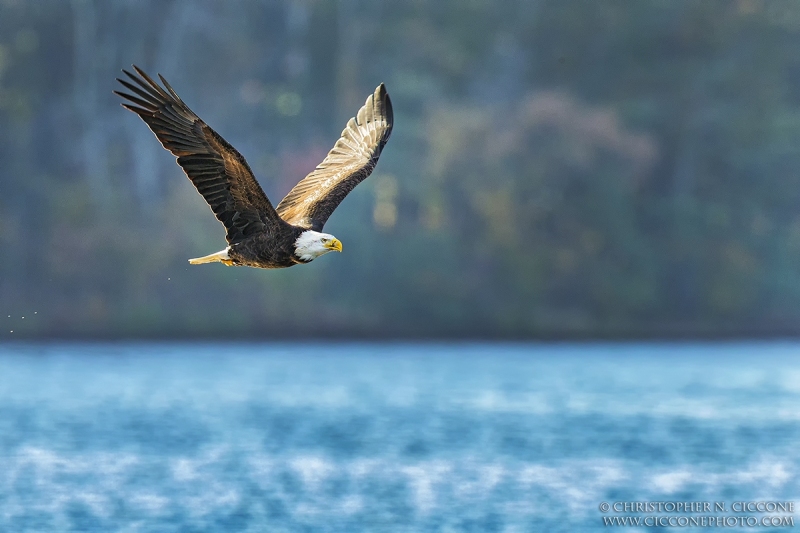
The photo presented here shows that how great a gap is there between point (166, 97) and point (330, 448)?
12.1 metres

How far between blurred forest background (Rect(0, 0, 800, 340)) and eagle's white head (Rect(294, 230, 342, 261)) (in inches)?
879

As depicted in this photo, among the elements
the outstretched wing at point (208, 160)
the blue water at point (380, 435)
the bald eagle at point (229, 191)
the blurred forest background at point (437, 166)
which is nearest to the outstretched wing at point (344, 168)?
the bald eagle at point (229, 191)

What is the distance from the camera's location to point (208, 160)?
9.87 metres

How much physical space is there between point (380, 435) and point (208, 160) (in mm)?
12958

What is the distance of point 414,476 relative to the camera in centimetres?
1942

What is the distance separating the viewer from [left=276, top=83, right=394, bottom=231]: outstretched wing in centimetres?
1116

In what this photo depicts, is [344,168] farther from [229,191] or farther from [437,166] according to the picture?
[437,166]

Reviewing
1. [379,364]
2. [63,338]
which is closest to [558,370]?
[379,364]

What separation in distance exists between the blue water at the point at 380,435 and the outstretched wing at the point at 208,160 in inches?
276

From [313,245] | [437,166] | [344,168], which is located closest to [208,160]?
[313,245]

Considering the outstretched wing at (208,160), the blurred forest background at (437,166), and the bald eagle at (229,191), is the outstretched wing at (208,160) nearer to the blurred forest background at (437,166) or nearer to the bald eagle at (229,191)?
the bald eagle at (229,191)

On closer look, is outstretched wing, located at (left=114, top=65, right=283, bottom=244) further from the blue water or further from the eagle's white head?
the blue water

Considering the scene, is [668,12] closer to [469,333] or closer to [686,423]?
[469,333]

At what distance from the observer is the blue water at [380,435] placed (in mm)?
17562
